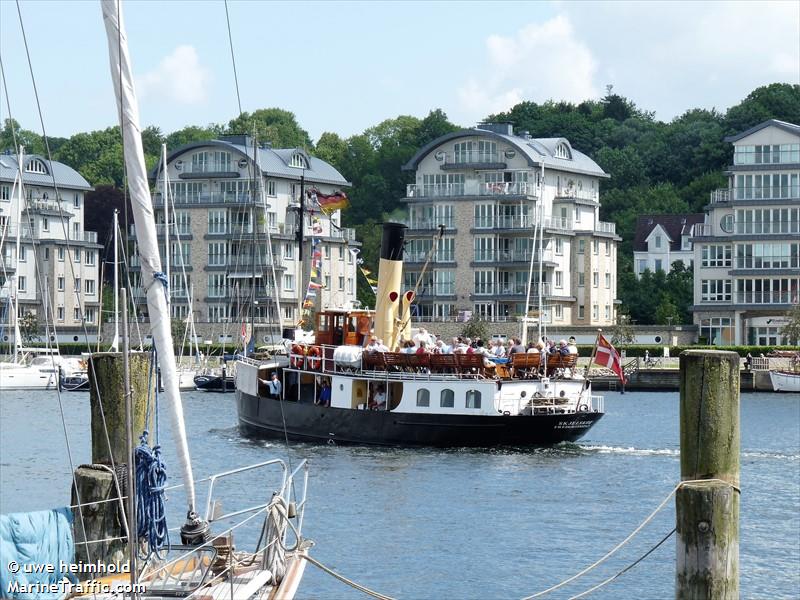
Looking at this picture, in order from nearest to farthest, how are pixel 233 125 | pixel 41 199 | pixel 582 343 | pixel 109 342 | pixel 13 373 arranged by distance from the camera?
pixel 13 373 → pixel 582 343 → pixel 109 342 → pixel 41 199 → pixel 233 125

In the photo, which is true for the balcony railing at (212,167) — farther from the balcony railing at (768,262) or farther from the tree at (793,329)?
the tree at (793,329)

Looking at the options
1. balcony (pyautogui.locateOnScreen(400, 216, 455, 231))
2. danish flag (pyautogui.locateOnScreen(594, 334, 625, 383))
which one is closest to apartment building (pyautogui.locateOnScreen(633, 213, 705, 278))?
balcony (pyautogui.locateOnScreen(400, 216, 455, 231))

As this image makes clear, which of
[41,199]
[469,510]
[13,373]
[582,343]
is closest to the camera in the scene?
[469,510]

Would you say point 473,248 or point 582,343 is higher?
point 473,248

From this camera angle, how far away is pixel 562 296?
373ft

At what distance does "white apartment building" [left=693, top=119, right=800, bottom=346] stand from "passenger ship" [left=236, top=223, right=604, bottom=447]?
181ft

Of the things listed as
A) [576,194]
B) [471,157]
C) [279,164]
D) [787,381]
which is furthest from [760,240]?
[279,164]

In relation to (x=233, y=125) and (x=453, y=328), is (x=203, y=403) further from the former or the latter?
(x=233, y=125)

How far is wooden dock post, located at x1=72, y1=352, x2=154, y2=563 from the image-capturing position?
53.8 ft

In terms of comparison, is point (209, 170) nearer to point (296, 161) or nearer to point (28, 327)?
point (296, 161)

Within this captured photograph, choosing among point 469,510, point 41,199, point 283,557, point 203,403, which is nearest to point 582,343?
point 203,403

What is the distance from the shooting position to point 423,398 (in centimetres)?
4812

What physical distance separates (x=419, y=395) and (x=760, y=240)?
A: 6073 centimetres

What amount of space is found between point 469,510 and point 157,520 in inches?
797
